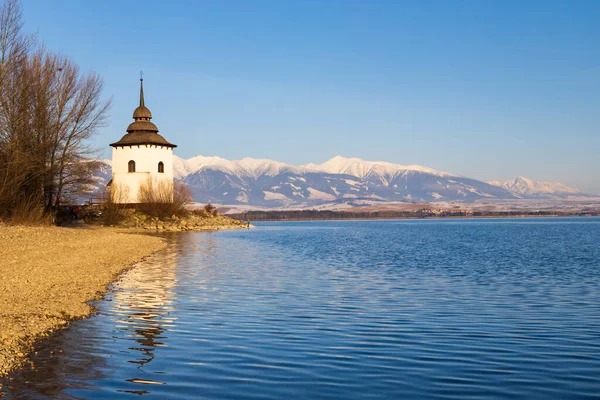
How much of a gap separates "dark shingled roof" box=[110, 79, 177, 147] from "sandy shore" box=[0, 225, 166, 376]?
4154 centimetres

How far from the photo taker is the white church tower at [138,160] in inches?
3110

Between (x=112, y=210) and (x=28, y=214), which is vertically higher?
(x=112, y=210)

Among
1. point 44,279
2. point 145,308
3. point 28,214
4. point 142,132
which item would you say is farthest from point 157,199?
point 145,308

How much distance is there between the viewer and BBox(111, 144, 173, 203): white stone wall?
79.0 meters

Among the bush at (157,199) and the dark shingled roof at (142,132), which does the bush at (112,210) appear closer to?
the bush at (157,199)

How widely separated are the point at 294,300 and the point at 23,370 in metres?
9.74

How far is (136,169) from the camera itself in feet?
261

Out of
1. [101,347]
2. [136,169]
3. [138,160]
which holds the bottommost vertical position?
[101,347]

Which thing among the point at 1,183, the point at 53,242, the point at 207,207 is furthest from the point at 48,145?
the point at 207,207

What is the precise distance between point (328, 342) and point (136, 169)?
231ft

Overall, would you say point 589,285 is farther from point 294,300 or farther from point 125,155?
point 125,155

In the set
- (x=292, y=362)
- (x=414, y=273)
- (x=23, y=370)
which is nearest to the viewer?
(x=23, y=370)

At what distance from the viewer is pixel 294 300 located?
1850 cm

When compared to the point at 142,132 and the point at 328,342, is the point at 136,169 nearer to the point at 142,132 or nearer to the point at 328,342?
the point at 142,132
